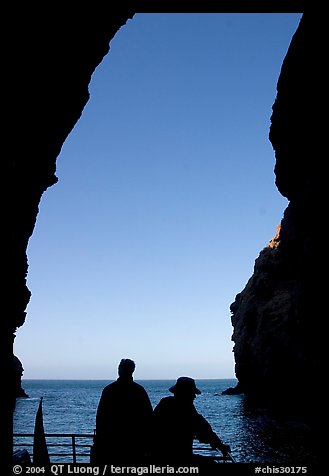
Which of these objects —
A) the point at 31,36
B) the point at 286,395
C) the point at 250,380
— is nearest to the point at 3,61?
the point at 31,36

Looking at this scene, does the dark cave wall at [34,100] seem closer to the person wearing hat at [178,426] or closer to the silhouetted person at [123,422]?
the silhouetted person at [123,422]

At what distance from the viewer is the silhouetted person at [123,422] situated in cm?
502

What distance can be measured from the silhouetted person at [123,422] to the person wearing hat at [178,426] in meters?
0.14

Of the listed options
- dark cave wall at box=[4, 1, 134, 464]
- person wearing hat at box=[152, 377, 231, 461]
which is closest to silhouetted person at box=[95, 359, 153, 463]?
person wearing hat at box=[152, 377, 231, 461]

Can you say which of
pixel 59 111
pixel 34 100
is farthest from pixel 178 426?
pixel 59 111

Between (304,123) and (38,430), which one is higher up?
(304,123)

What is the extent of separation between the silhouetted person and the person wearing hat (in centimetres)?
14

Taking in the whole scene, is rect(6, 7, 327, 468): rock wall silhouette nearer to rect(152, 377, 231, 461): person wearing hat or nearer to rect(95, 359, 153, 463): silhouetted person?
rect(95, 359, 153, 463): silhouetted person

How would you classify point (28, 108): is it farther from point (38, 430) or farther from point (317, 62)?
point (38, 430)

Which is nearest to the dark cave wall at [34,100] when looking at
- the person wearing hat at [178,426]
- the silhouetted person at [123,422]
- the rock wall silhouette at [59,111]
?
the rock wall silhouette at [59,111]

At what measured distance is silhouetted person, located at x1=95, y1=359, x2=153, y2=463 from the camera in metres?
5.02

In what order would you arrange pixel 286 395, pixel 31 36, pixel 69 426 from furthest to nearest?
pixel 286 395 → pixel 69 426 → pixel 31 36

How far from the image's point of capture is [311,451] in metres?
28.2

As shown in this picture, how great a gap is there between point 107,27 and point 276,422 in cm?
4714
